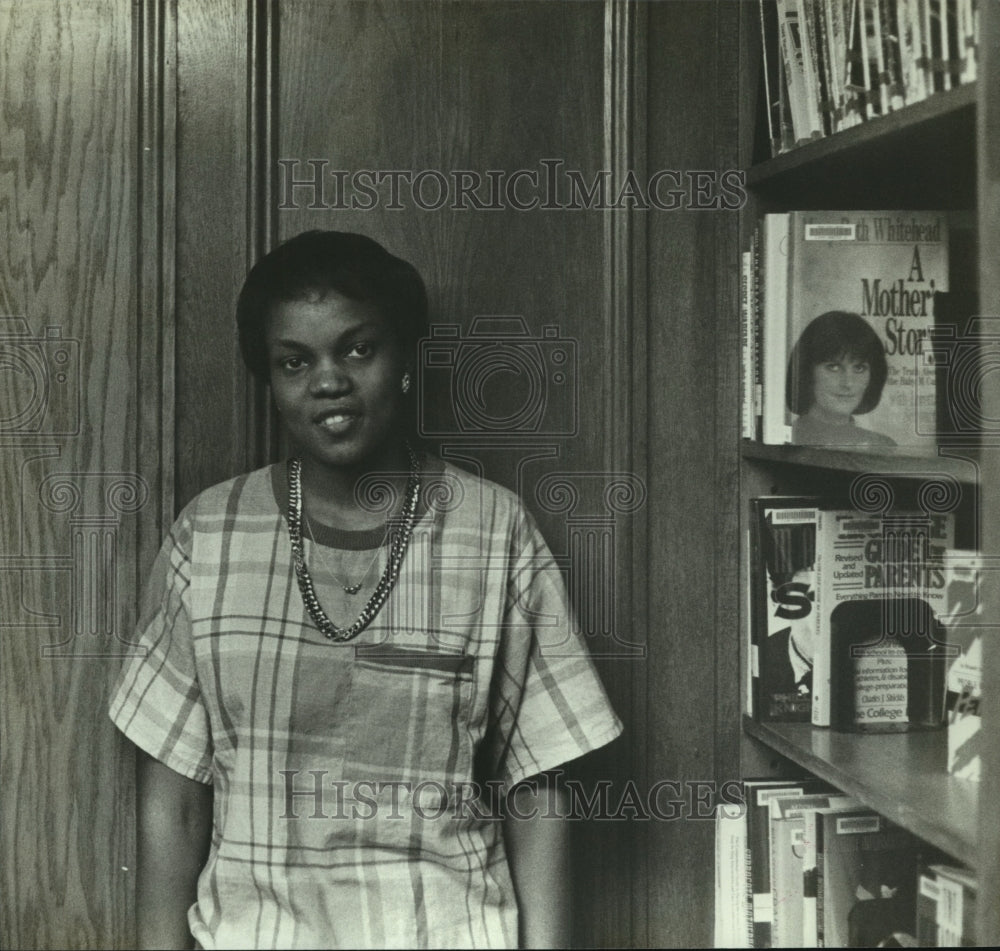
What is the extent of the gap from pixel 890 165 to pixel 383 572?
2.10ft

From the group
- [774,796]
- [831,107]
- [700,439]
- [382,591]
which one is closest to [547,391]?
[700,439]

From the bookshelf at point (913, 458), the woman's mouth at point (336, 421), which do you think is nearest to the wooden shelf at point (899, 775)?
A: the bookshelf at point (913, 458)

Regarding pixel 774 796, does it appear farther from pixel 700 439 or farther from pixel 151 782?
pixel 151 782

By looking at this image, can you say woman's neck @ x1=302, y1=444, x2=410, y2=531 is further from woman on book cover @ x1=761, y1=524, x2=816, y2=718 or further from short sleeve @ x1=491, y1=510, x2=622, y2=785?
woman on book cover @ x1=761, y1=524, x2=816, y2=718

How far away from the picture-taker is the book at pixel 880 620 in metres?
1.07

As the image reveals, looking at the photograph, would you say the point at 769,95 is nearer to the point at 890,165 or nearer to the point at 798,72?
the point at 798,72

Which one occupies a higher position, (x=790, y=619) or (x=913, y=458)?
(x=913, y=458)

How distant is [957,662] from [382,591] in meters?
0.55

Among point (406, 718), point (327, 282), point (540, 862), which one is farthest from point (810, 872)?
point (327, 282)

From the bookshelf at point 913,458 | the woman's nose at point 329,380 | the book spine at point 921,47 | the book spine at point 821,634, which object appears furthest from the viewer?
the book spine at point 821,634

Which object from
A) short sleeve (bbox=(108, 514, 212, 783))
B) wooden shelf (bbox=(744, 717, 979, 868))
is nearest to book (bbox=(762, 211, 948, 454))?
wooden shelf (bbox=(744, 717, 979, 868))

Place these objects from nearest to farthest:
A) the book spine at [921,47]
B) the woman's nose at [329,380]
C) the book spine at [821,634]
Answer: the book spine at [921,47]
the woman's nose at [329,380]
the book spine at [821,634]

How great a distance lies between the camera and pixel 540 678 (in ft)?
3.68

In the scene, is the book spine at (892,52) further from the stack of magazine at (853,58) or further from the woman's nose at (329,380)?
the woman's nose at (329,380)
